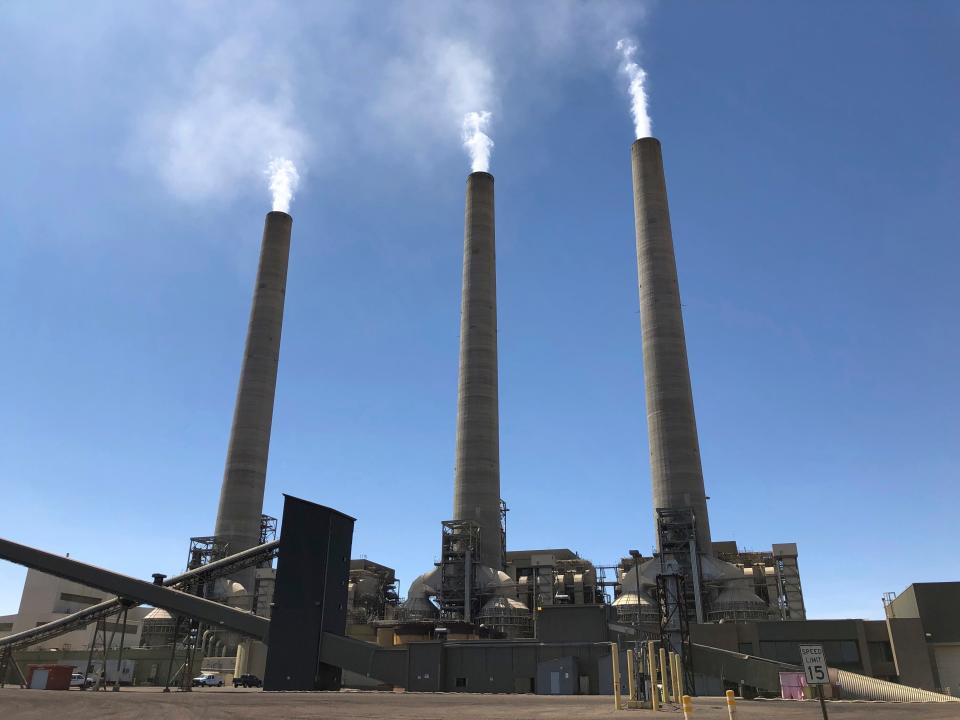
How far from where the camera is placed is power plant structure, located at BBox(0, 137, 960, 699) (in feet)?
133

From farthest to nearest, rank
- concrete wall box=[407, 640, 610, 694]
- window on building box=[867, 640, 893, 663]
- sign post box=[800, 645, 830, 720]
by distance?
window on building box=[867, 640, 893, 663], concrete wall box=[407, 640, 610, 694], sign post box=[800, 645, 830, 720]

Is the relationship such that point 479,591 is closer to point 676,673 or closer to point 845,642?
point 845,642

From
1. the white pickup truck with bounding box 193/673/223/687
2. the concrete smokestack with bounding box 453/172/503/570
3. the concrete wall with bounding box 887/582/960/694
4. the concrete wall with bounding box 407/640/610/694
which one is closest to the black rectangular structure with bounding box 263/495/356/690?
the concrete wall with bounding box 407/640/610/694

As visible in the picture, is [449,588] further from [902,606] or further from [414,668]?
[902,606]

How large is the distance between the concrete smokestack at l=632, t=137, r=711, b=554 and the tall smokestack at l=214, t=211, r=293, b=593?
4223cm

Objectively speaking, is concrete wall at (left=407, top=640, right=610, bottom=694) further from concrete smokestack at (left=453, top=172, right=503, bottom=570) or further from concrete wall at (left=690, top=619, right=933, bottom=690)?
concrete smokestack at (left=453, top=172, right=503, bottom=570)

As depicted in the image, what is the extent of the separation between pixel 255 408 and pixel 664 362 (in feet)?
147

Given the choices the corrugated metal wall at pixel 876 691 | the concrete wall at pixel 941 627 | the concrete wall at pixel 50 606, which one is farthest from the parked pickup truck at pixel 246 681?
the concrete wall at pixel 941 627

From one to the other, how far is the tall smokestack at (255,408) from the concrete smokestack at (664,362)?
42.2 meters

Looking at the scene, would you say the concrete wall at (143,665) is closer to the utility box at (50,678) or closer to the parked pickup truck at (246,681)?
the parked pickup truck at (246,681)

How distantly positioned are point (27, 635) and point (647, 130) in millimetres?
75823

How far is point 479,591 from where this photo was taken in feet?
227

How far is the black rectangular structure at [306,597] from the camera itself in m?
39.9

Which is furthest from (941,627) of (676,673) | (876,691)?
(676,673)
